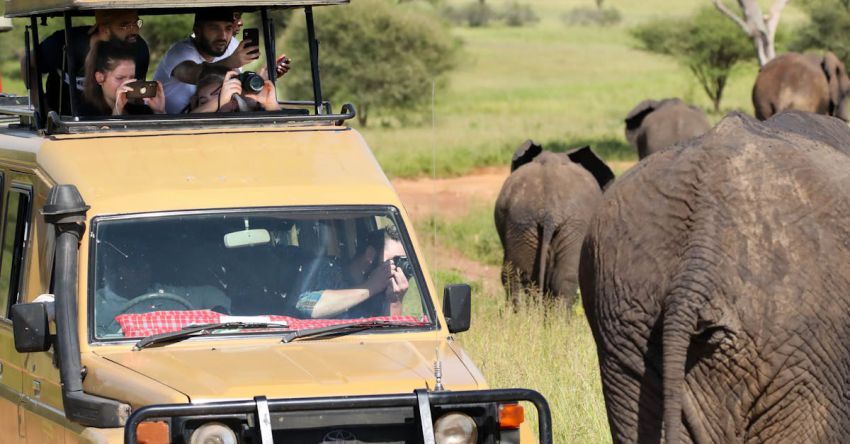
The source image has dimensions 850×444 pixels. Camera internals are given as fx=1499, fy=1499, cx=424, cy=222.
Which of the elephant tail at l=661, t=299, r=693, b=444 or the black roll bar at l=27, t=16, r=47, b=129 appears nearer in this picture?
the elephant tail at l=661, t=299, r=693, b=444

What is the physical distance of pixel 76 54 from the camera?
757cm

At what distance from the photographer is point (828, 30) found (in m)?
37.1

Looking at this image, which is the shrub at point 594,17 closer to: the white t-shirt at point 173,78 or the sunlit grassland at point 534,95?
the sunlit grassland at point 534,95

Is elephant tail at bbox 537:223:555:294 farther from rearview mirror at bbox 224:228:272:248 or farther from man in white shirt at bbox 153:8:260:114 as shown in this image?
rearview mirror at bbox 224:228:272:248

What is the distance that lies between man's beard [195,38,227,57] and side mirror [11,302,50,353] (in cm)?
267

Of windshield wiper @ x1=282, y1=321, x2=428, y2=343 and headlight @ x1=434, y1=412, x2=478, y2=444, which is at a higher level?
→ windshield wiper @ x1=282, y1=321, x2=428, y2=343

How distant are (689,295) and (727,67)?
113ft

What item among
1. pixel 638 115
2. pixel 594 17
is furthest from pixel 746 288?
pixel 594 17

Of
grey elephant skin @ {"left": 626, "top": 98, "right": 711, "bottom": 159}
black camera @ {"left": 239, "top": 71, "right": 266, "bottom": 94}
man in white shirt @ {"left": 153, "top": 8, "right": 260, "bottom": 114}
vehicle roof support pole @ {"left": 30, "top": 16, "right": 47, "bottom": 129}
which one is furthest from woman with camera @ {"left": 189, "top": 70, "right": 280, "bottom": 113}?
grey elephant skin @ {"left": 626, "top": 98, "right": 711, "bottom": 159}

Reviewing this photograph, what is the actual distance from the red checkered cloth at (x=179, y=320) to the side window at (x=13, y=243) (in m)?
0.94

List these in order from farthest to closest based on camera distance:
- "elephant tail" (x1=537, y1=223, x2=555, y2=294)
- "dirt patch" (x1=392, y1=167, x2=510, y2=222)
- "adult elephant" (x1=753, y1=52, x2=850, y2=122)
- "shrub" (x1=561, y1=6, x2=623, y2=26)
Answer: "shrub" (x1=561, y1=6, x2=623, y2=26) → "dirt patch" (x1=392, y1=167, x2=510, y2=222) → "adult elephant" (x1=753, y1=52, x2=850, y2=122) → "elephant tail" (x1=537, y1=223, x2=555, y2=294)

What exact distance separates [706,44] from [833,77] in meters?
20.9

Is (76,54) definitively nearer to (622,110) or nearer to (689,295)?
(689,295)

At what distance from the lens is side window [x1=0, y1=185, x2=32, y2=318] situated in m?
6.21
